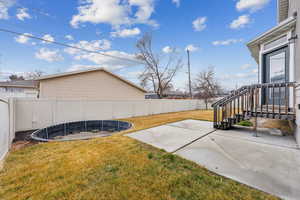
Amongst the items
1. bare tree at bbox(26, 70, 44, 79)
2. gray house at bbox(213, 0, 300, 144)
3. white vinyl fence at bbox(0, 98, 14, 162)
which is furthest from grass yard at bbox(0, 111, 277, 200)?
bare tree at bbox(26, 70, 44, 79)

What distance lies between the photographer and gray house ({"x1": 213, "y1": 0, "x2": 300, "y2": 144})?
4023 millimetres

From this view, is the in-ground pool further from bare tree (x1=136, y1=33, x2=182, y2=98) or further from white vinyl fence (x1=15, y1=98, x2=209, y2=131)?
bare tree (x1=136, y1=33, x2=182, y2=98)

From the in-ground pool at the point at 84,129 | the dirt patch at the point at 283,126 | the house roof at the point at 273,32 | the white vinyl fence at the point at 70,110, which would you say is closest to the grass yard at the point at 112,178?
the in-ground pool at the point at 84,129

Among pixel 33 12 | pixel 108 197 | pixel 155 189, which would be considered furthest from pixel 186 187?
pixel 33 12

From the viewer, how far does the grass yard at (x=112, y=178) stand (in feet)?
6.07

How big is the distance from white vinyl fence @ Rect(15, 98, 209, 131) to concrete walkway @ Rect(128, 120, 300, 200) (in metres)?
5.50

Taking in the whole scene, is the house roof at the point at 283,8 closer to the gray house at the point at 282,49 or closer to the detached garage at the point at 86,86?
the gray house at the point at 282,49

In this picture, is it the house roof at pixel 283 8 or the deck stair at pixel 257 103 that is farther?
the house roof at pixel 283 8

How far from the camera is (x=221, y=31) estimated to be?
40.5 ft

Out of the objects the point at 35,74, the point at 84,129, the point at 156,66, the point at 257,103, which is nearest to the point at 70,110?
the point at 84,129

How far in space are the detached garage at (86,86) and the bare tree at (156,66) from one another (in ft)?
25.7

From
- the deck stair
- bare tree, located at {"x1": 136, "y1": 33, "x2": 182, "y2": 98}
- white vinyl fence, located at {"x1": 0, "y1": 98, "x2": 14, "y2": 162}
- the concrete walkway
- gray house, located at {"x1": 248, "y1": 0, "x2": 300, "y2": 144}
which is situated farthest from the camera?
bare tree, located at {"x1": 136, "y1": 33, "x2": 182, "y2": 98}

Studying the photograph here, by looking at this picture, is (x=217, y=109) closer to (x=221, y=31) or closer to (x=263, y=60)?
(x=263, y=60)

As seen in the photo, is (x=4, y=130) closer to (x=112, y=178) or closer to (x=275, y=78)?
(x=112, y=178)
